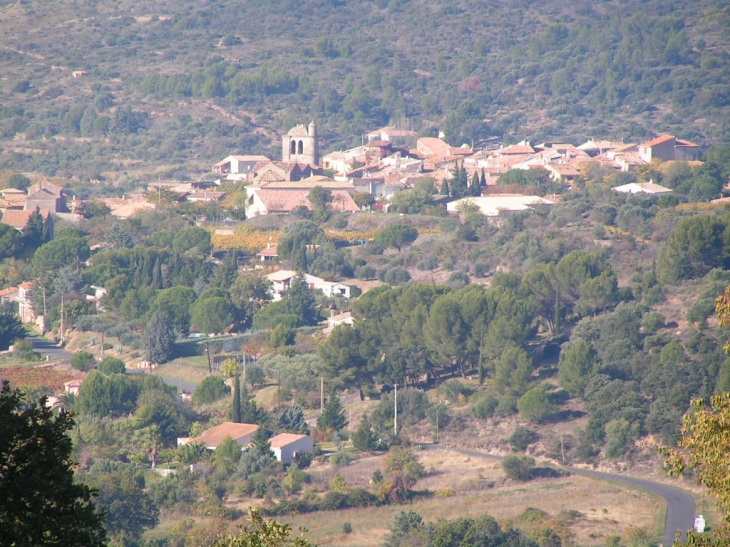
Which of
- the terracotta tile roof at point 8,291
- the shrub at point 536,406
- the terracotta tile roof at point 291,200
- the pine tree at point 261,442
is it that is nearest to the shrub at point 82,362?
the pine tree at point 261,442

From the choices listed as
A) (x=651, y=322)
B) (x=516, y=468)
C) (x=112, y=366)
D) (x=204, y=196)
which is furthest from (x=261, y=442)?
(x=204, y=196)

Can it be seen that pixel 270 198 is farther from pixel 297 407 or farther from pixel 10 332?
A: pixel 297 407

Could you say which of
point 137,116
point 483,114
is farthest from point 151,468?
point 483,114

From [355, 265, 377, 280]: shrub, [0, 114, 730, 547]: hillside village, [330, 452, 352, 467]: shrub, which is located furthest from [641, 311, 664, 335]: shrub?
[355, 265, 377, 280]: shrub

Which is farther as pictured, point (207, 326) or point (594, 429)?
point (207, 326)

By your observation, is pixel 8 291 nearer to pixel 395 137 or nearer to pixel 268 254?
pixel 268 254

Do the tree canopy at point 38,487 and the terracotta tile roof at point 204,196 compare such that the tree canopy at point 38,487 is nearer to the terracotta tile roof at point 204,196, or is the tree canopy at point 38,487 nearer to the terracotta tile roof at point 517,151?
the terracotta tile roof at point 204,196
